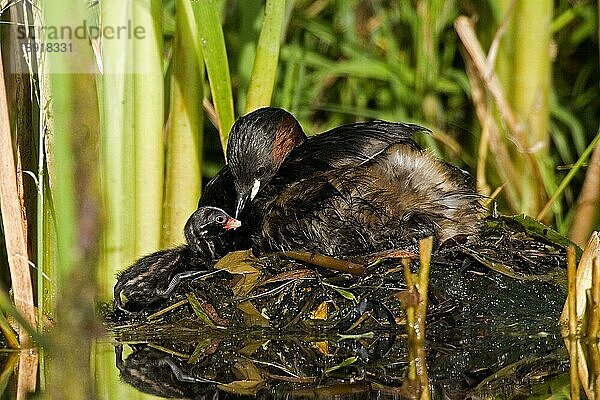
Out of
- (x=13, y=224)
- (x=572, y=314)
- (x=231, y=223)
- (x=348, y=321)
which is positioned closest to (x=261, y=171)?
(x=231, y=223)

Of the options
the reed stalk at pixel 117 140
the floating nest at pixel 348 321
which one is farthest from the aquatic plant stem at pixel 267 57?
the floating nest at pixel 348 321

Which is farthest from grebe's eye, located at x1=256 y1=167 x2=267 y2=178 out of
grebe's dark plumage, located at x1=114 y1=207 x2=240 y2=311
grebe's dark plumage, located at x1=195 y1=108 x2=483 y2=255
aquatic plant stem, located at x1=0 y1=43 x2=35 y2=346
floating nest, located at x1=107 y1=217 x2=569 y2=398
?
aquatic plant stem, located at x1=0 y1=43 x2=35 y2=346

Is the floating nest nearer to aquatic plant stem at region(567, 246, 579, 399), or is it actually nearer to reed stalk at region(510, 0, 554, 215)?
aquatic plant stem at region(567, 246, 579, 399)

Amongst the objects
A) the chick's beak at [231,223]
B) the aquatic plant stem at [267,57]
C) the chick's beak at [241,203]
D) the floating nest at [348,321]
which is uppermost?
the aquatic plant stem at [267,57]

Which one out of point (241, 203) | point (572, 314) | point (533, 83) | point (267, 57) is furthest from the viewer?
point (533, 83)

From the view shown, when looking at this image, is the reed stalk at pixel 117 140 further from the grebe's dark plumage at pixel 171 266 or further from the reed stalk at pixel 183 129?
the reed stalk at pixel 183 129

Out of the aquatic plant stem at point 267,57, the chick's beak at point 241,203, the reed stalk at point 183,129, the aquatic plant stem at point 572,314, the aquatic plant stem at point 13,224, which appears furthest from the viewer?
the reed stalk at point 183,129

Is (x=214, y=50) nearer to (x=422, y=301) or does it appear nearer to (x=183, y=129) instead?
(x=183, y=129)
